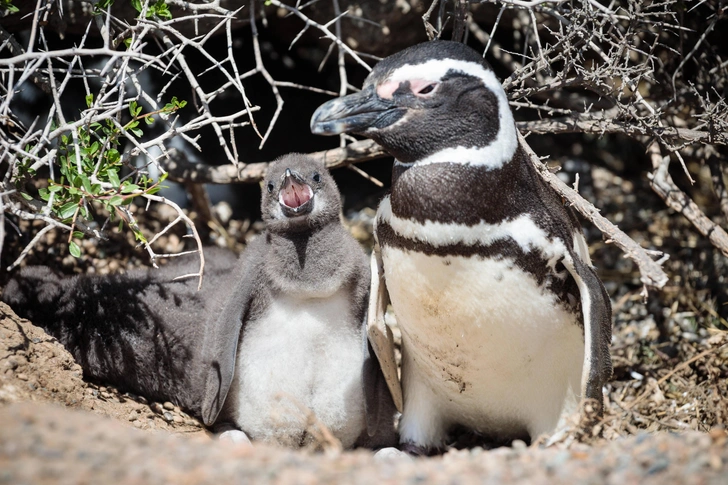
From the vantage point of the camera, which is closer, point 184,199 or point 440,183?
point 440,183

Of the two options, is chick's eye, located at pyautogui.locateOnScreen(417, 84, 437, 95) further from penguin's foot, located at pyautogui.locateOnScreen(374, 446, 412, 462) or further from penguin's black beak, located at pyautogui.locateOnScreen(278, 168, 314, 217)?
penguin's foot, located at pyautogui.locateOnScreen(374, 446, 412, 462)

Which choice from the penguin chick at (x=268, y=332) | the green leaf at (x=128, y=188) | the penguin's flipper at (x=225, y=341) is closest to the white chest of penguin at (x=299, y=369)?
the penguin chick at (x=268, y=332)

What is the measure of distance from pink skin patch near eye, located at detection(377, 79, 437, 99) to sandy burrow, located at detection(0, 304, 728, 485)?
1.15m

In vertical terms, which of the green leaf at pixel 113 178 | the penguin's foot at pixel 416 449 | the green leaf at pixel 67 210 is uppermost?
the green leaf at pixel 113 178

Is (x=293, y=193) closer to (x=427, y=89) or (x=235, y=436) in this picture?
(x=427, y=89)

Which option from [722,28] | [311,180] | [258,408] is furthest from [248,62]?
[722,28]

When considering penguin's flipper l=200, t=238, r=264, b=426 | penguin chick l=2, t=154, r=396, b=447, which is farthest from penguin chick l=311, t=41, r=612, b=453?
penguin's flipper l=200, t=238, r=264, b=426

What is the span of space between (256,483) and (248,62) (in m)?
3.41

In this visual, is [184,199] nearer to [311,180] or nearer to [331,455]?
[311,180]

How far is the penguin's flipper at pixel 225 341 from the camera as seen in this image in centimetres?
285

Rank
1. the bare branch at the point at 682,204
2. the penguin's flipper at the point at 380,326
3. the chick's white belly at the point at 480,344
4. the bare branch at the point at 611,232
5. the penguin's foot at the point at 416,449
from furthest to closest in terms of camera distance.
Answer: the bare branch at the point at 682,204 < the penguin's foot at the point at 416,449 < the penguin's flipper at the point at 380,326 < the chick's white belly at the point at 480,344 < the bare branch at the point at 611,232

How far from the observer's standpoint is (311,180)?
3.01m

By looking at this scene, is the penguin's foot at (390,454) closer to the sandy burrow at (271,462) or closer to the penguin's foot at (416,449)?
the penguin's foot at (416,449)

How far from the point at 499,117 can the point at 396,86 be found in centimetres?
37
